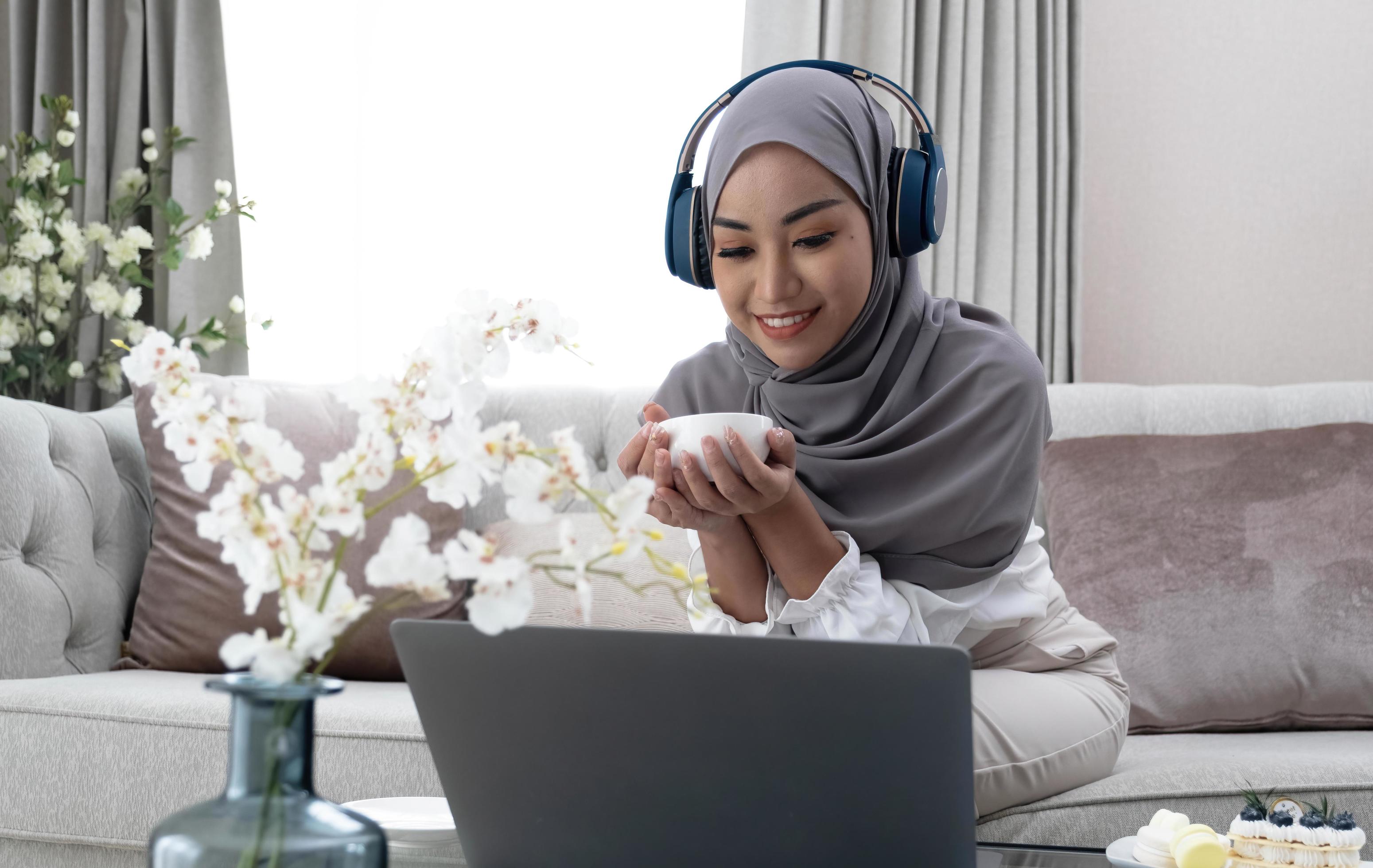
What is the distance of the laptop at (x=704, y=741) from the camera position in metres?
0.62

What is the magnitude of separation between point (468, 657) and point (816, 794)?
211 mm

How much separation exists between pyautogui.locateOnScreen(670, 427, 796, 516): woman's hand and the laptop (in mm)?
451

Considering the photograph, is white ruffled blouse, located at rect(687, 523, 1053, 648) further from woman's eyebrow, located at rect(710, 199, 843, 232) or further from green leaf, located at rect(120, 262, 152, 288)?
green leaf, located at rect(120, 262, 152, 288)

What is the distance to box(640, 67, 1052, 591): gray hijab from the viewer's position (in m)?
1.36

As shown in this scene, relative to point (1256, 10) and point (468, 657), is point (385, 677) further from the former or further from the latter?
point (1256, 10)

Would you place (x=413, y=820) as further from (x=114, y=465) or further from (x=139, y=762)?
(x=114, y=465)

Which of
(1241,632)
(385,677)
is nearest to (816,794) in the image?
(1241,632)

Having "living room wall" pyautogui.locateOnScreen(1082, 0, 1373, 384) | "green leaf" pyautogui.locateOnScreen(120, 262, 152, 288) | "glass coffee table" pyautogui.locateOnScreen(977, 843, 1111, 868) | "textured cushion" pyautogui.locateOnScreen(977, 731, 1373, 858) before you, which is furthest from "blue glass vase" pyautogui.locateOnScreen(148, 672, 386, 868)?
"living room wall" pyautogui.locateOnScreen(1082, 0, 1373, 384)

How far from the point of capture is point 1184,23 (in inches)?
104

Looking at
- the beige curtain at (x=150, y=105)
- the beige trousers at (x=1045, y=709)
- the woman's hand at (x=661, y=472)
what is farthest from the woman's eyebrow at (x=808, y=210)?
the beige curtain at (x=150, y=105)

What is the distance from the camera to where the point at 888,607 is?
4.30 ft

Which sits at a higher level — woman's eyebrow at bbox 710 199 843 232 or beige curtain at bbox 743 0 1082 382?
beige curtain at bbox 743 0 1082 382

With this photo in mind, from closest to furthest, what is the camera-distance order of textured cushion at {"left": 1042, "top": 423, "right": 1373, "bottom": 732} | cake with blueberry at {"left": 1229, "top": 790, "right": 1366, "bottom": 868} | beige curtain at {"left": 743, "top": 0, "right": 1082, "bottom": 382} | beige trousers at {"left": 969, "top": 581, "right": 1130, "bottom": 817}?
cake with blueberry at {"left": 1229, "top": 790, "right": 1366, "bottom": 868}, beige trousers at {"left": 969, "top": 581, "right": 1130, "bottom": 817}, textured cushion at {"left": 1042, "top": 423, "right": 1373, "bottom": 732}, beige curtain at {"left": 743, "top": 0, "right": 1082, "bottom": 382}

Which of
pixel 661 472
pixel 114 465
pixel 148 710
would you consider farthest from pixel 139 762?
pixel 661 472
